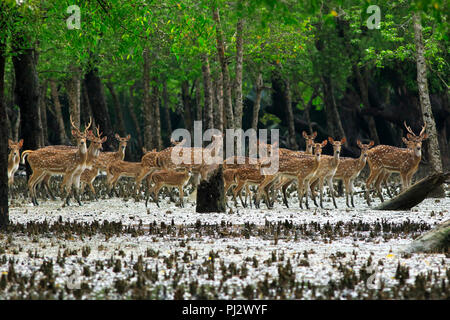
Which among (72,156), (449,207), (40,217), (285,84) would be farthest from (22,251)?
(285,84)

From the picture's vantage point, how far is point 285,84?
105 ft

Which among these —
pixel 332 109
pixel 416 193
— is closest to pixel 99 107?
pixel 332 109

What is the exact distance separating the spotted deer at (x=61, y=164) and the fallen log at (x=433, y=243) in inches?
378

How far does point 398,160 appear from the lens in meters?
17.8

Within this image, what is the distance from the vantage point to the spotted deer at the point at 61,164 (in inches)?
662

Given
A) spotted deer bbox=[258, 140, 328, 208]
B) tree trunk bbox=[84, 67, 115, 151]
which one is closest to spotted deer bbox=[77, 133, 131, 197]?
spotted deer bbox=[258, 140, 328, 208]

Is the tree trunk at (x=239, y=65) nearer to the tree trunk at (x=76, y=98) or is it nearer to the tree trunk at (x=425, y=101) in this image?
the tree trunk at (x=425, y=101)

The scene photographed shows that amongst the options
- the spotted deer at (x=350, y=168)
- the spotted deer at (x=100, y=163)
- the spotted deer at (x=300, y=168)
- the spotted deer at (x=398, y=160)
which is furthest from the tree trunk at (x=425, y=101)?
the spotted deer at (x=100, y=163)

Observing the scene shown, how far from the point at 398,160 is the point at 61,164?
9133 millimetres

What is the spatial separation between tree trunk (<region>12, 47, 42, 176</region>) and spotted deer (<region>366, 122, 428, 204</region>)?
32.0 ft

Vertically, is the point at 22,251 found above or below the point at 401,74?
below
